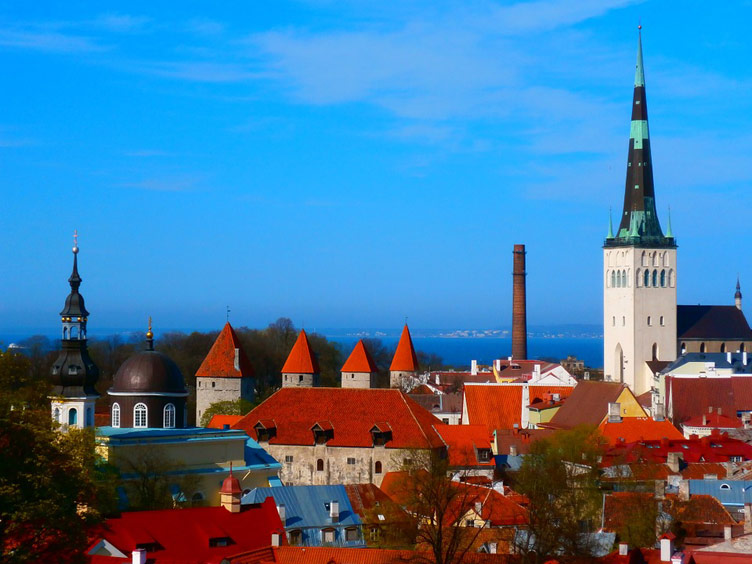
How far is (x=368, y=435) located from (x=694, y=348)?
179 feet

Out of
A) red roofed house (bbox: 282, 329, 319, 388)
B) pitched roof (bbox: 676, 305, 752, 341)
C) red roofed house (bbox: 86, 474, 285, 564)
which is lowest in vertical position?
red roofed house (bbox: 86, 474, 285, 564)

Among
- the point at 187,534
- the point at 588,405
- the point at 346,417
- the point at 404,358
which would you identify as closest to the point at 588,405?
the point at 588,405

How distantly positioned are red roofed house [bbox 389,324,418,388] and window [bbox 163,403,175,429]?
153ft

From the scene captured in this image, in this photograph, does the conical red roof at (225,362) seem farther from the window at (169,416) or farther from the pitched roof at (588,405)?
the window at (169,416)

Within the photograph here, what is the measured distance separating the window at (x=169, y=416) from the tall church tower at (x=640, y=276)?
57698 millimetres

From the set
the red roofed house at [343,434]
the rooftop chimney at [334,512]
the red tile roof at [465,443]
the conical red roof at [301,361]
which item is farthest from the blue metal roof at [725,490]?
the conical red roof at [301,361]

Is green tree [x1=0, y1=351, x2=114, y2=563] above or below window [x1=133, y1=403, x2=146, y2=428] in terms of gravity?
below

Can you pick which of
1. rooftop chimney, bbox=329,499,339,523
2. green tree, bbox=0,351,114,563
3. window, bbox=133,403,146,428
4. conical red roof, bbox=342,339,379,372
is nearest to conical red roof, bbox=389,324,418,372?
conical red roof, bbox=342,339,379,372

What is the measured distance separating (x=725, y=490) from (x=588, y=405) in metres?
28.9

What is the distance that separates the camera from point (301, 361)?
85.6 m

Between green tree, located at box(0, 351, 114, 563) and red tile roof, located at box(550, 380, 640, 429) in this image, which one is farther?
red tile roof, located at box(550, 380, 640, 429)

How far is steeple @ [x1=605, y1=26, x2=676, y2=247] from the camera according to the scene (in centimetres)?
10750

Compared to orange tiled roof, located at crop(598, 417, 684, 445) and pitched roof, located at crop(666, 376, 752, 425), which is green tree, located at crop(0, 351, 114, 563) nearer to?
orange tiled roof, located at crop(598, 417, 684, 445)

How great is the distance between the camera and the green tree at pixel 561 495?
35.8 m
